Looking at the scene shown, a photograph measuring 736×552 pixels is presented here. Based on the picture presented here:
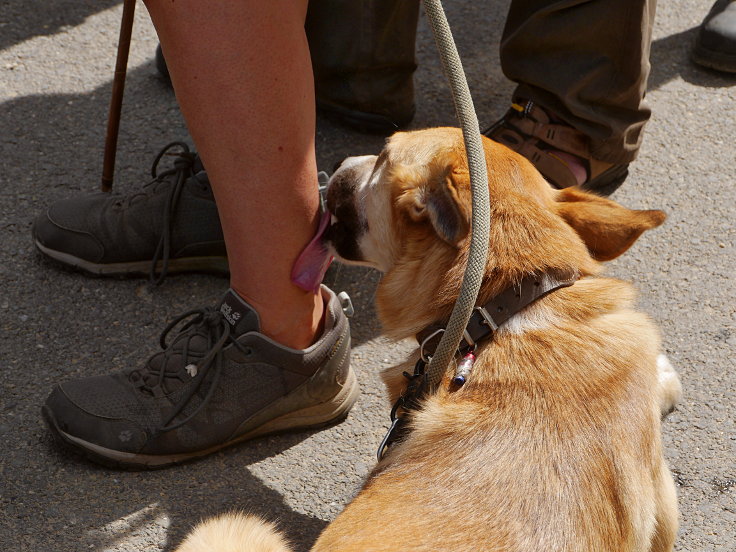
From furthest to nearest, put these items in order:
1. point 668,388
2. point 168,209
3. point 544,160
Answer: point 544,160 < point 168,209 < point 668,388

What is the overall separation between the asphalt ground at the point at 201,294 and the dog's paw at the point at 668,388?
0.06 m

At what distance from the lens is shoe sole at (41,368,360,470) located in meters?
2.28

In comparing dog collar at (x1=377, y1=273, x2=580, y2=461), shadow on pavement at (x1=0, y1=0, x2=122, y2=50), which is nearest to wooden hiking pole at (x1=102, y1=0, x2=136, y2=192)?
shadow on pavement at (x1=0, y1=0, x2=122, y2=50)

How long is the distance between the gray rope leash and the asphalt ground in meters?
0.89

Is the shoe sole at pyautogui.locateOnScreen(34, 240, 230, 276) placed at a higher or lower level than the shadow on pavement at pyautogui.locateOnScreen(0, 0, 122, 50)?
lower

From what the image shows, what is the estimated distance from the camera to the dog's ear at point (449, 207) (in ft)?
6.44

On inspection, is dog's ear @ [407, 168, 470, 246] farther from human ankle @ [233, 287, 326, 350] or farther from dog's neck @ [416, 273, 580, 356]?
human ankle @ [233, 287, 326, 350]

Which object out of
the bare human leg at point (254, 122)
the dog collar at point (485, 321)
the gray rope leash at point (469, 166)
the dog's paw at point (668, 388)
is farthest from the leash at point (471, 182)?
the dog's paw at point (668, 388)

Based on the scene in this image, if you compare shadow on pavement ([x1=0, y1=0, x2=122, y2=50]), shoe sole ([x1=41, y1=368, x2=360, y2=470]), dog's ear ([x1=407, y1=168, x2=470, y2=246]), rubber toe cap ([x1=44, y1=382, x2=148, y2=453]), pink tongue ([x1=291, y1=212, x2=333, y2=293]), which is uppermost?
dog's ear ([x1=407, y1=168, x2=470, y2=246])

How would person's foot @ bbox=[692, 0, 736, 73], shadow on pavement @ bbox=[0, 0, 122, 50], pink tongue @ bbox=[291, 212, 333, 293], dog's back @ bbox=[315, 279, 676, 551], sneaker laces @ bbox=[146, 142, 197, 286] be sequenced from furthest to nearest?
shadow on pavement @ bbox=[0, 0, 122, 50] < person's foot @ bbox=[692, 0, 736, 73] < sneaker laces @ bbox=[146, 142, 197, 286] < pink tongue @ bbox=[291, 212, 333, 293] < dog's back @ bbox=[315, 279, 676, 551]

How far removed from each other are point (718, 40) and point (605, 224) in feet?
7.92

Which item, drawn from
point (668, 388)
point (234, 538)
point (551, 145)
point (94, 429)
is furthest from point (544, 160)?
point (234, 538)

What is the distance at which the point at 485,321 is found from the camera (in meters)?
1.91

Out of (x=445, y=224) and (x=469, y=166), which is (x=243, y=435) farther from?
(x=469, y=166)
